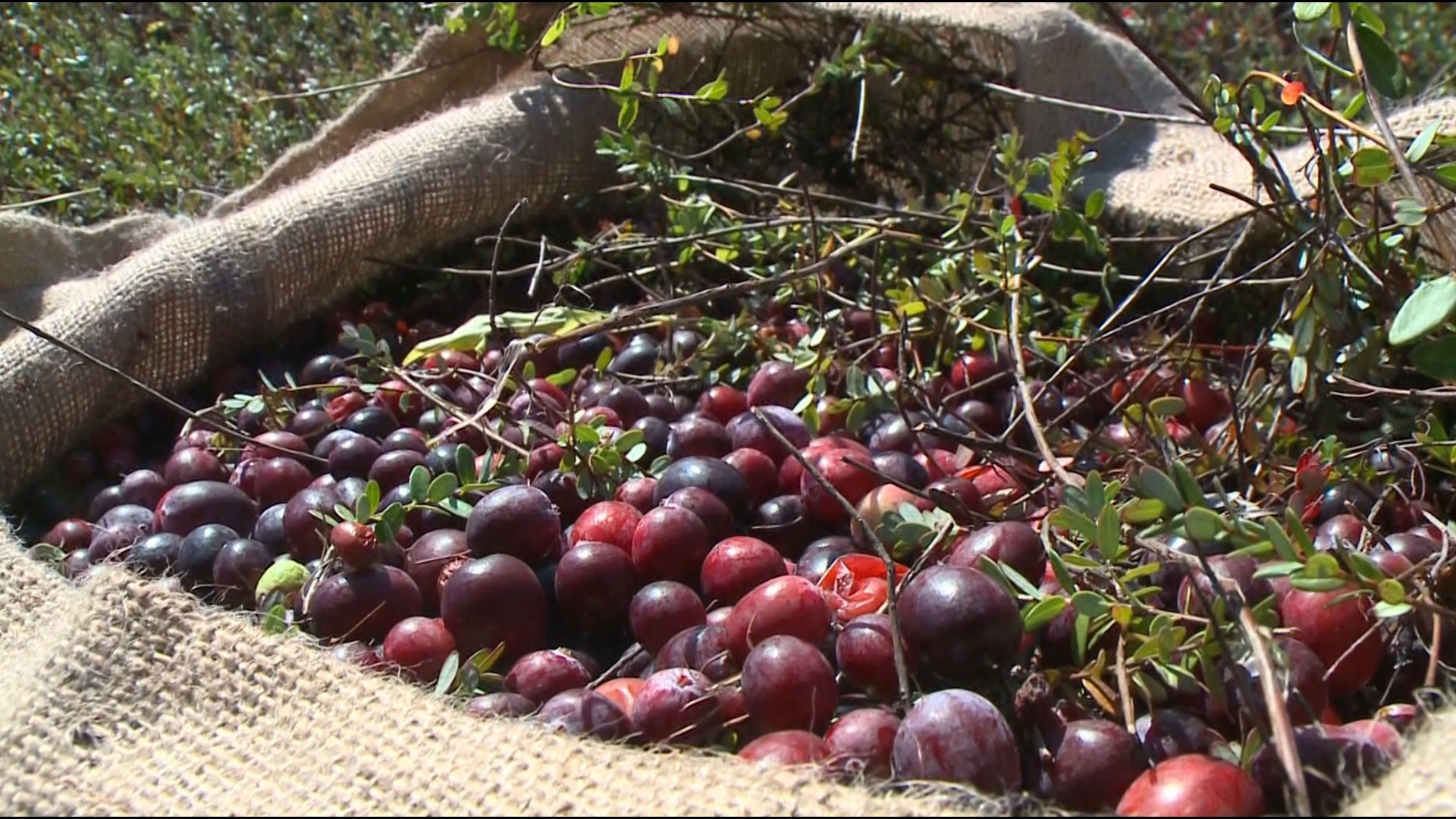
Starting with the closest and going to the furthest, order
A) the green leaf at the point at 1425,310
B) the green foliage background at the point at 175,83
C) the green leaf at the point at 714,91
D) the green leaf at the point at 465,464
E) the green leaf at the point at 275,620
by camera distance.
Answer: the green leaf at the point at 1425,310 < the green leaf at the point at 275,620 < the green leaf at the point at 465,464 < the green leaf at the point at 714,91 < the green foliage background at the point at 175,83

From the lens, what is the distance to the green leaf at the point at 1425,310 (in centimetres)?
81

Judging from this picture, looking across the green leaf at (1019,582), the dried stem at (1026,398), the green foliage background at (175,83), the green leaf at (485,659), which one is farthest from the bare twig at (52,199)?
the green leaf at (1019,582)

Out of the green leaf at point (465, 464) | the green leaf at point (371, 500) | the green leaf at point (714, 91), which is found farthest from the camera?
the green leaf at point (714, 91)

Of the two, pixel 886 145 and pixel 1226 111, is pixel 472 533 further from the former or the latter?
pixel 886 145

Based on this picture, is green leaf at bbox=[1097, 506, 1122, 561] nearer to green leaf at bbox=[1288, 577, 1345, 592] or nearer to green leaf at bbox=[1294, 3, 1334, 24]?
green leaf at bbox=[1288, 577, 1345, 592]

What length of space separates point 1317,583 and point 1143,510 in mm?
128

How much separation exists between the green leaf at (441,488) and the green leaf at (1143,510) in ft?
2.17

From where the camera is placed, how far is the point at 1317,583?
0.79m

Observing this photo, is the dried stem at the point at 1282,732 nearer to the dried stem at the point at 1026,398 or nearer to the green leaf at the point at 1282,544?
the green leaf at the point at 1282,544

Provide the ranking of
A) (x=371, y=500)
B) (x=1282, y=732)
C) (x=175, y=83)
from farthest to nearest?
1. (x=175, y=83)
2. (x=371, y=500)
3. (x=1282, y=732)

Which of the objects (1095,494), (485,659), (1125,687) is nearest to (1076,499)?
(1095,494)

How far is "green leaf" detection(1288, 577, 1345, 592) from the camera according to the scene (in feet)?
2.58

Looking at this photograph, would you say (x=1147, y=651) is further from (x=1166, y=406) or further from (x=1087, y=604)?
(x=1166, y=406)

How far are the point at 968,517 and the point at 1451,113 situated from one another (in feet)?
2.93
